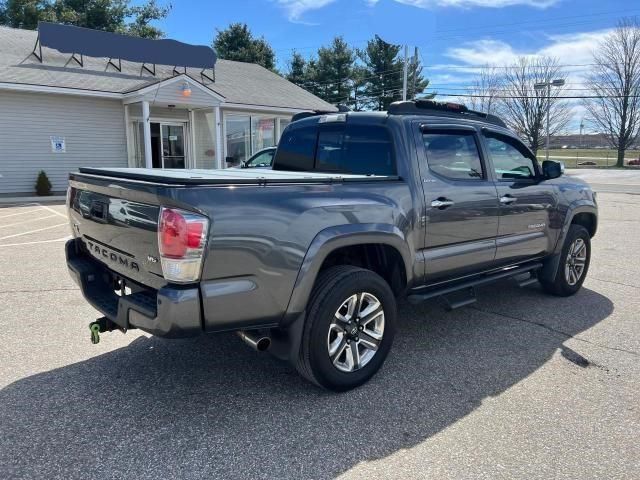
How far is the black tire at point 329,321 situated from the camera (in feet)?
10.3

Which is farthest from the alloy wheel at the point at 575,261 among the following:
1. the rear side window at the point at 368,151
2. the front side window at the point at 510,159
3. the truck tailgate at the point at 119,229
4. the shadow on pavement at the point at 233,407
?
the truck tailgate at the point at 119,229

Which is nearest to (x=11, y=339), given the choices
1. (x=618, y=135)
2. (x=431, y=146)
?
(x=431, y=146)

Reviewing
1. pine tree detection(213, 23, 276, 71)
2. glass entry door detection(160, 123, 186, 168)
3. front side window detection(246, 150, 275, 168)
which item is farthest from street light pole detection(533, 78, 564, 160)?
front side window detection(246, 150, 275, 168)

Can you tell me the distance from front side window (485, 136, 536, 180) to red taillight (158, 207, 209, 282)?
3.02 m

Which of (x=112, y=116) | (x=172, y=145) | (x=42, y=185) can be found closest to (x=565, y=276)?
(x=42, y=185)

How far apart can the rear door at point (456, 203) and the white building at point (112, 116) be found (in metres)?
13.4

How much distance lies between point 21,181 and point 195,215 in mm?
15467

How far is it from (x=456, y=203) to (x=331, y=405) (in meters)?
1.87

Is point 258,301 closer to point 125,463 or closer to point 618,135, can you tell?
point 125,463

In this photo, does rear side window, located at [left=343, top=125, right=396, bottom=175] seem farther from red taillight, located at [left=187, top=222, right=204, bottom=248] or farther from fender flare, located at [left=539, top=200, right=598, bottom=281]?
fender flare, located at [left=539, top=200, right=598, bottom=281]

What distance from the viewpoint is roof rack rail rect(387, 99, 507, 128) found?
402 cm

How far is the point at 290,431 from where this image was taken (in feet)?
9.64

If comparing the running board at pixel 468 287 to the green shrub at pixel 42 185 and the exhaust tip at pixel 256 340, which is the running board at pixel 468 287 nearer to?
the exhaust tip at pixel 256 340

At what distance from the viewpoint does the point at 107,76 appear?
56.6ft
